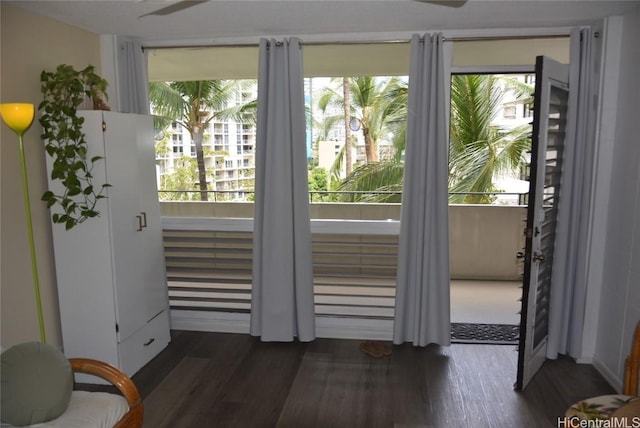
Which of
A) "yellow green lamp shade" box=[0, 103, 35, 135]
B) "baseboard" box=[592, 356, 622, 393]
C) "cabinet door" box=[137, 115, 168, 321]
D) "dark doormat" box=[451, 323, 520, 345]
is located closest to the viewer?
"yellow green lamp shade" box=[0, 103, 35, 135]

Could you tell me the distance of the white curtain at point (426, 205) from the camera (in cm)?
340

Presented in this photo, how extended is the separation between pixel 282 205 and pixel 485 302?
2.53 metres

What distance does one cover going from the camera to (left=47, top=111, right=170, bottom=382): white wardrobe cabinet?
9.80 ft

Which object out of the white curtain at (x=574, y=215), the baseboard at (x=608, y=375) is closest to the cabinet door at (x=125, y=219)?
the white curtain at (x=574, y=215)

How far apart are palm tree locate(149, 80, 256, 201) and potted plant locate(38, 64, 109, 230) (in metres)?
3.88

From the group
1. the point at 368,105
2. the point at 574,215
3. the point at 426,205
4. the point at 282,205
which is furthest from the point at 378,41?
the point at 368,105

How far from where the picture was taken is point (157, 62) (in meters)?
4.34

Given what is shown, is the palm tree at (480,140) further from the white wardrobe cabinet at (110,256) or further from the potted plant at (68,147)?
the potted plant at (68,147)

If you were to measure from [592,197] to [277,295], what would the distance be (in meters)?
2.41

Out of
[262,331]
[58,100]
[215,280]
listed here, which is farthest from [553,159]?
[58,100]

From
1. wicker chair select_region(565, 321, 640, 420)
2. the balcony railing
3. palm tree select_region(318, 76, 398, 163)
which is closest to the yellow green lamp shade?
the balcony railing

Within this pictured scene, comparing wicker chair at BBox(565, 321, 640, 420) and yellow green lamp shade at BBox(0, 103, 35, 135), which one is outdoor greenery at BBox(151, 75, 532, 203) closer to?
yellow green lamp shade at BBox(0, 103, 35, 135)

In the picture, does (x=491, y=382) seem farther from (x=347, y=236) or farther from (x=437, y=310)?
(x=347, y=236)

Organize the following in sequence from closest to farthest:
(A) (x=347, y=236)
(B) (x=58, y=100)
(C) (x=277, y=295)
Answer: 1. (B) (x=58, y=100)
2. (C) (x=277, y=295)
3. (A) (x=347, y=236)
